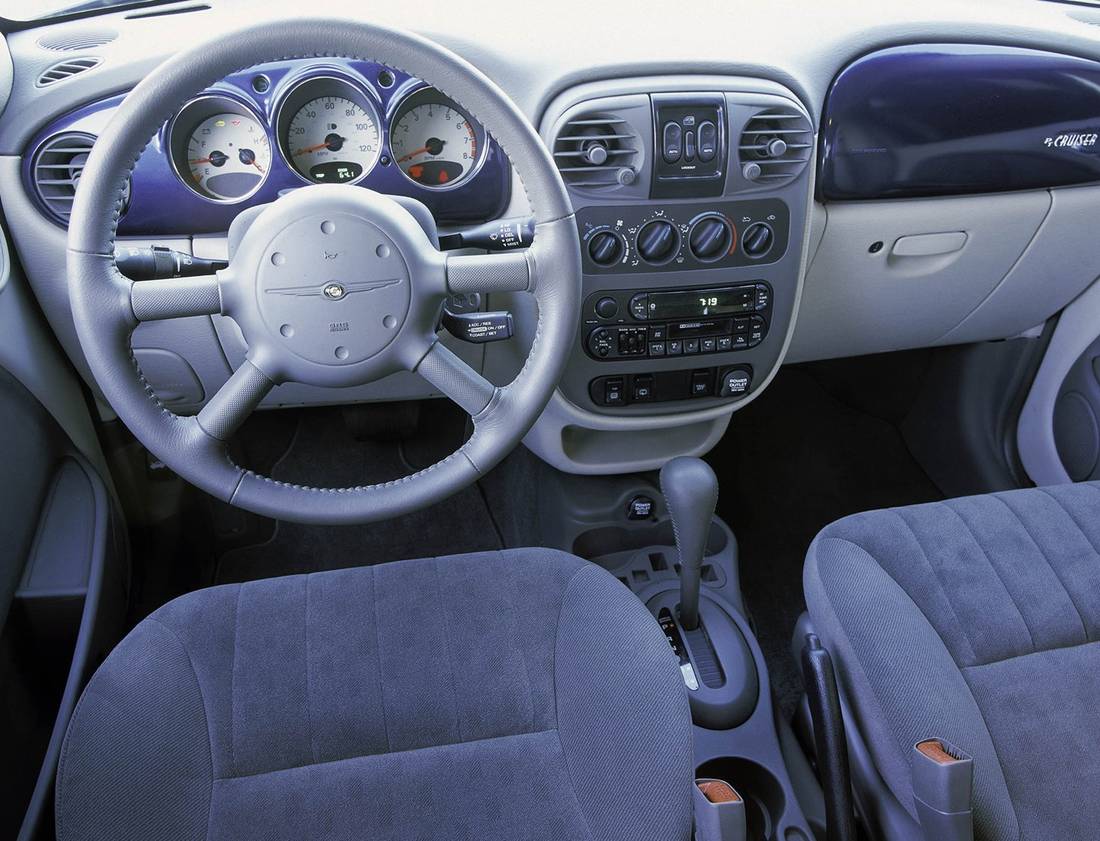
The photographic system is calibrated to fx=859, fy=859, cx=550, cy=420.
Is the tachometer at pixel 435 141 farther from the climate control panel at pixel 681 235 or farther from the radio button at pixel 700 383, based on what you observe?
the radio button at pixel 700 383

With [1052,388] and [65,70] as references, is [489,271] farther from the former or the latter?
[1052,388]

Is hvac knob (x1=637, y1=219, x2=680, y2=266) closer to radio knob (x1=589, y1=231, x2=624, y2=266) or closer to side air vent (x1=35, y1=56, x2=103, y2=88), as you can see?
radio knob (x1=589, y1=231, x2=624, y2=266)

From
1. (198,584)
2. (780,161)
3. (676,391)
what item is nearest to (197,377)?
(198,584)

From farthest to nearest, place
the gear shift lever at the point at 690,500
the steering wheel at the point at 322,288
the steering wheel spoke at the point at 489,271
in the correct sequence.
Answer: the gear shift lever at the point at 690,500, the steering wheel spoke at the point at 489,271, the steering wheel at the point at 322,288

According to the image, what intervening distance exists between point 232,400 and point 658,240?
22.8 inches

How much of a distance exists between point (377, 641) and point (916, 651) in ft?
1.97

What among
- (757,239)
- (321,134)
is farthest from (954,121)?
(321,134)

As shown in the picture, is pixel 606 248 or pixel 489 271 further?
pixel 606 248

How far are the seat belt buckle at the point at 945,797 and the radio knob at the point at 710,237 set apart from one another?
0.66 meters

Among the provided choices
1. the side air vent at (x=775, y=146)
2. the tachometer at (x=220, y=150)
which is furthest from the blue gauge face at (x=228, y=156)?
the side air vent at (x=775, y=146)

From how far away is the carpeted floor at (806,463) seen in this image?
1.80m

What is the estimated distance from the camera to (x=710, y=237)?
116 centimetres

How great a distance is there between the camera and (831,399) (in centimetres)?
206

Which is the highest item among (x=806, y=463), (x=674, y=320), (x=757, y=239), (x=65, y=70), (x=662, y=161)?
(x=65, y=70)
